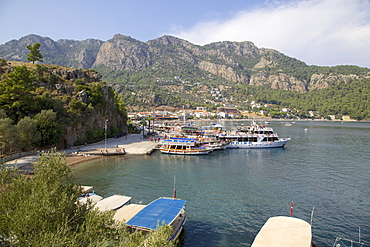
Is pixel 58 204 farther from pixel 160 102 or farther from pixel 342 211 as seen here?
pixel 160 102

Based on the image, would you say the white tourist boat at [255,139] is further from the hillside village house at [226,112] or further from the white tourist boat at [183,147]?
the hillside village house at [226,112]

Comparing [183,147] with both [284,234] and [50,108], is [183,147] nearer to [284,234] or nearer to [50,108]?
[50,108]

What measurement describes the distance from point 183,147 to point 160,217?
1318 inches


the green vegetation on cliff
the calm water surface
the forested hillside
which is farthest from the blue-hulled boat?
the forested hillside

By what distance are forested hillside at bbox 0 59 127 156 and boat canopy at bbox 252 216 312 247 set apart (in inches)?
1366

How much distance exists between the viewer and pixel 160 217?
15234 millimetres

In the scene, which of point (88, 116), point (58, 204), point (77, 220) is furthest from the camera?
point (88, 116)

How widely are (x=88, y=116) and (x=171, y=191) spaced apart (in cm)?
3239

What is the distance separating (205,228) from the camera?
17750mm

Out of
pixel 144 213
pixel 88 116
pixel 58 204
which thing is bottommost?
pixel 144 213

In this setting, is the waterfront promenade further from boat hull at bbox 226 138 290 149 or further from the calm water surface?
boat hull at bbox 226 138 290 149

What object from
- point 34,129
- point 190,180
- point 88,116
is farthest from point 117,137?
point 190,180

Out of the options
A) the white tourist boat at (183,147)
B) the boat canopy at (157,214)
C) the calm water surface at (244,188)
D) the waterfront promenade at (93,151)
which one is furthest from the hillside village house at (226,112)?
the boat canopy at (157,214)

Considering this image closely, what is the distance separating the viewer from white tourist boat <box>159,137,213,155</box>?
4741cm
